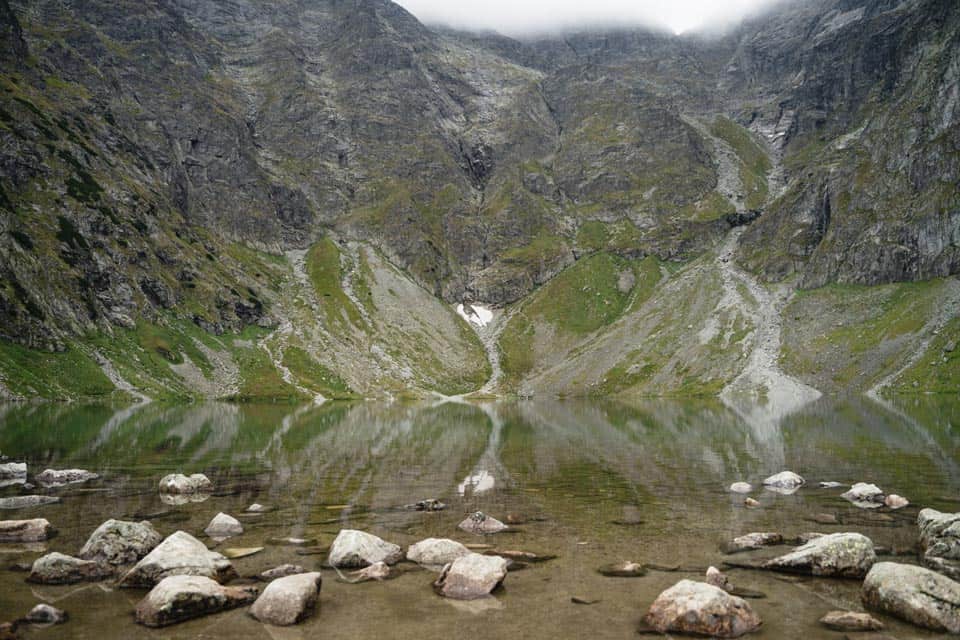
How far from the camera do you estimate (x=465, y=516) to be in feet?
80.0

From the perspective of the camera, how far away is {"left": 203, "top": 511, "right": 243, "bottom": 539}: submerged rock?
21.2 m

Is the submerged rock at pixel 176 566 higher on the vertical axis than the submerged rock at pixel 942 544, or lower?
lower

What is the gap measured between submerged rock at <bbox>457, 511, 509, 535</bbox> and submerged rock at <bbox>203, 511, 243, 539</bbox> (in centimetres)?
845

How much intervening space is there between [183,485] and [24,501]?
6.43 m

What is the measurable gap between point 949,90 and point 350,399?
8121 inches

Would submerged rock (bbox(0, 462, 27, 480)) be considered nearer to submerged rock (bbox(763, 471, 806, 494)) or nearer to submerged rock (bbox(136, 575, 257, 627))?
submerged rock (bbox(136, 575, 257, 627))

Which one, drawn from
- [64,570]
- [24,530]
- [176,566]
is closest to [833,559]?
[176,566]

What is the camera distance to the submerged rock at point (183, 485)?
96.0 feet

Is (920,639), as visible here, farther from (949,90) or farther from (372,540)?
(949,90)

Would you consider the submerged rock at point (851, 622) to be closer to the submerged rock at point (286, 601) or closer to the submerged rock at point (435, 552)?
the submerged rock at point (435, 552)

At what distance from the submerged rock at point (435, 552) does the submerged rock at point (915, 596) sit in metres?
11.0

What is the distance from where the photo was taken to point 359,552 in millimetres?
17953

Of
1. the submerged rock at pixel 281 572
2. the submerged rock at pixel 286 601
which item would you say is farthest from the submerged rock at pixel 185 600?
the submerged rock at pixel 281 572

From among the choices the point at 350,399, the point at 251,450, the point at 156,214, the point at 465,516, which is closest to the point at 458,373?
the point at 350,399
